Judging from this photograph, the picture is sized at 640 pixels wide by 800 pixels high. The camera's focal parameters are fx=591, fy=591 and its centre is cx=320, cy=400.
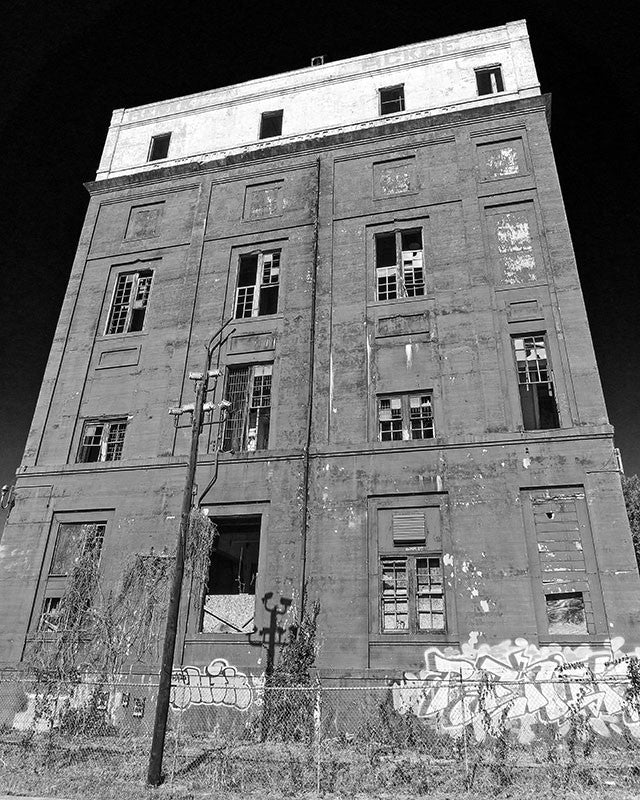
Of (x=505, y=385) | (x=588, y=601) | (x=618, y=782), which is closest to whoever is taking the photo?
(x=618, y=782)

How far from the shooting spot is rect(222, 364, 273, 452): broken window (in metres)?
19.2

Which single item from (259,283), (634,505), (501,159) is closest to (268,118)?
(259,283)

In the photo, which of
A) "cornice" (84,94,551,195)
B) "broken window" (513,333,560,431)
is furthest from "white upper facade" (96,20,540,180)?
"broken window" (513,333,560,431)

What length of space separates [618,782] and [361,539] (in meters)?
7.98

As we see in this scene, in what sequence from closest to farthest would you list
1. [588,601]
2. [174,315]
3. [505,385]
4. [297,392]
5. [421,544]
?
[588,601] < [421,544] < [505,385] < [297,392] < [174,315]

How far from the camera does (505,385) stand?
17.4 meters

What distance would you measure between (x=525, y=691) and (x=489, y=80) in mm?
21506

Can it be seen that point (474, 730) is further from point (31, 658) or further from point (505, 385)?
point (31, 658)

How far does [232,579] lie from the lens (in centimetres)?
2152

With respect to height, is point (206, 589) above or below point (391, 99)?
below

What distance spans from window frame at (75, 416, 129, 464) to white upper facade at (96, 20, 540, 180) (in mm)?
11983

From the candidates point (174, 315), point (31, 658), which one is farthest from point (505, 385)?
point (31, 658)

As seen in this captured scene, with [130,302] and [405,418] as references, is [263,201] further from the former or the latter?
[405,418]

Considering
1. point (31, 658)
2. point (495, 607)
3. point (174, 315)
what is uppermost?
point (174, 315)
